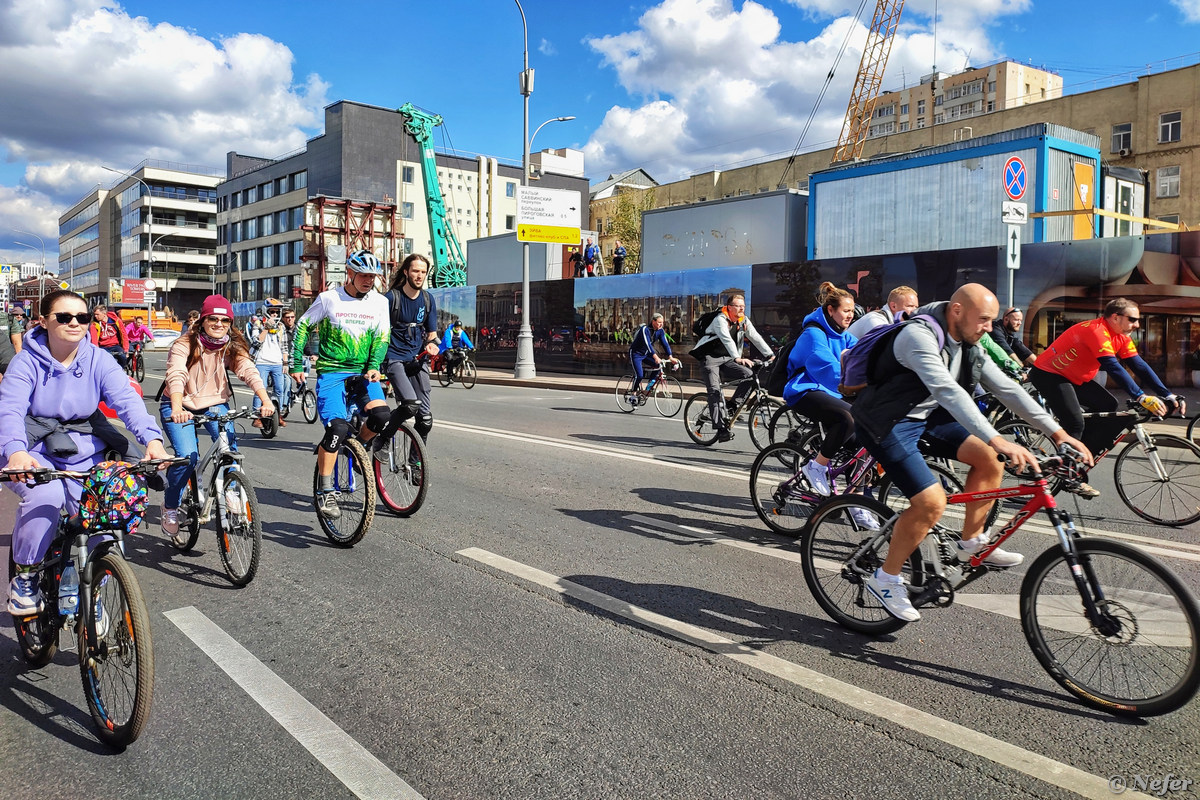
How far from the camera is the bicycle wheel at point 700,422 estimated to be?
34.7ft

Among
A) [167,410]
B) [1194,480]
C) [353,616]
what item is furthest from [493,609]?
[1194,480]

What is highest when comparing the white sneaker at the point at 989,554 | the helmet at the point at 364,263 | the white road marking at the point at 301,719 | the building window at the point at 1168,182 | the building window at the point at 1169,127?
the building window at the point at 1169,127

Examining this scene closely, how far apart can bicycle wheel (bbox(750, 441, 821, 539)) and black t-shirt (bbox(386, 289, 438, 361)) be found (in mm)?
3129

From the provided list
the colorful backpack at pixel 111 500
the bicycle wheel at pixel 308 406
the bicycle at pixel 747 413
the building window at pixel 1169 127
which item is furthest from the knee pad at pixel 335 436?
the building window at pixel 1169 127

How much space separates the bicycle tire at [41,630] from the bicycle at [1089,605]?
357cm

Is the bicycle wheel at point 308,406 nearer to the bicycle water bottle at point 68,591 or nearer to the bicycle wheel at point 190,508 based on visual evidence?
the bicycle wheel at point 190,508

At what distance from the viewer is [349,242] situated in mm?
51906

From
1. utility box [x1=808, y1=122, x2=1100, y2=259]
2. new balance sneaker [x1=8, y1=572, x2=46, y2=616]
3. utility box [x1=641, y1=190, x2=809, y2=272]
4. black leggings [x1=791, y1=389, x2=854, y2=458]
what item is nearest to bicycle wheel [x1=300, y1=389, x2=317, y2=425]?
black leggings [x1=791, y1=389, x2=854, y2=458]

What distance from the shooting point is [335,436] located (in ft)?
18.6

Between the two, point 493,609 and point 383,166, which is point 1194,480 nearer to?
point 493,609

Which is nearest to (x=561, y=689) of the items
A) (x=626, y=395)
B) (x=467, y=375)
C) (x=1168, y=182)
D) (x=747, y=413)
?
(x=747, y=413)

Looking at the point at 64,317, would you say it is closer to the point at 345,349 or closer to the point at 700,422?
the point at 345,349

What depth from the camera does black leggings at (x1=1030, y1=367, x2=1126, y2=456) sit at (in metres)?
6.55

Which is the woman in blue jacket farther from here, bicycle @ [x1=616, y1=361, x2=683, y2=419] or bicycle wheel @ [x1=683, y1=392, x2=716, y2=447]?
bicycle @ [x1=616, y1=361, x2=683, y2=419]
